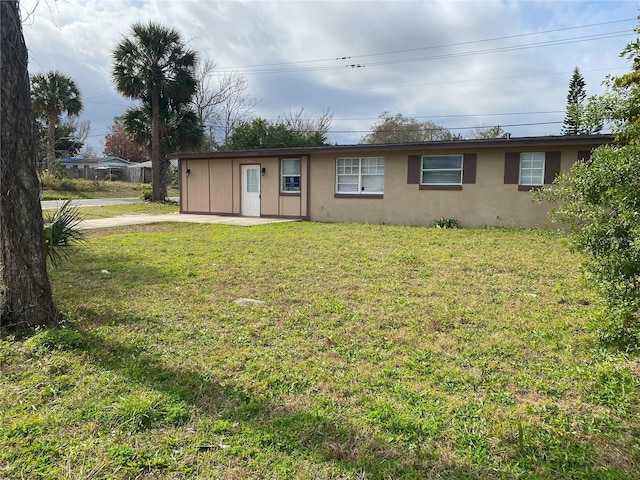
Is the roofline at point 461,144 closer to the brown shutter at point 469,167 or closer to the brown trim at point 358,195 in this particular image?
the brown shutter at point 469,167

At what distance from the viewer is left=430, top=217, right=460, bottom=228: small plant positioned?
1277 cm

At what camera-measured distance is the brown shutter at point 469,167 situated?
497 inches

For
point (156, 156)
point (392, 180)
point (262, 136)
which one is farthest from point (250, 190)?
point (262, 136)

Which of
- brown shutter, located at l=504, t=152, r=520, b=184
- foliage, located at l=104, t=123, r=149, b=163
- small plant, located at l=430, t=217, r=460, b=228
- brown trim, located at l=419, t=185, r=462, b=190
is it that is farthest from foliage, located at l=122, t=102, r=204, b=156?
foliage, located at l=104, t=123, r=149, b=163

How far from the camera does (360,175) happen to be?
14445 millimetres

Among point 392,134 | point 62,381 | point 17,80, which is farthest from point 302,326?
point 392,134

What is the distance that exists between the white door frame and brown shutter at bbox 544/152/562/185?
9.58 m

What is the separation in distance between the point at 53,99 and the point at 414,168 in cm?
2823

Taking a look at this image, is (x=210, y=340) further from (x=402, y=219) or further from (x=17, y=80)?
(x=402, y=219)

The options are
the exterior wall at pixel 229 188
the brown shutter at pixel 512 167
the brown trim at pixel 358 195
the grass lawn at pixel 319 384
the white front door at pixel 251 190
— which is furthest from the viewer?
the white front door at pixel 251 190

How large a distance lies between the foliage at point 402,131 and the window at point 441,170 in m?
28.2

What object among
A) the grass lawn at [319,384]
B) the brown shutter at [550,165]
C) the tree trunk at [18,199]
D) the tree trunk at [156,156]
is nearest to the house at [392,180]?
the brown shutter at [550,165]

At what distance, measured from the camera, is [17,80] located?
351 centimetres

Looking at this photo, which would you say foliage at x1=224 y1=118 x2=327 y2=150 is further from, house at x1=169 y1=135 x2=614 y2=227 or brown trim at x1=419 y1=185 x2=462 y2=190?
brown trim at x1=419 y1=185 x2=462 y2=190
